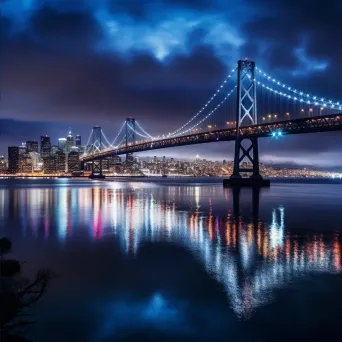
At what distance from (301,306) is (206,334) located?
185 centimetres

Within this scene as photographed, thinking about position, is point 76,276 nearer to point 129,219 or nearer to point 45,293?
point 45,293

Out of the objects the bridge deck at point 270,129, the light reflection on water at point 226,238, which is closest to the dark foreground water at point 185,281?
the light reflection on water at point 226,238

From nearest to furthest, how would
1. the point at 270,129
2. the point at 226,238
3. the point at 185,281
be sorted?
the point at 185,281
the point at 226,238
the point at 270,129

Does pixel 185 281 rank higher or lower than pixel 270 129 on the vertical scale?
lower

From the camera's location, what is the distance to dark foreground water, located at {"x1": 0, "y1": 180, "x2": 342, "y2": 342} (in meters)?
5.80

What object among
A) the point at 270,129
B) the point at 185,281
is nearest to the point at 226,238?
the point at 185,281

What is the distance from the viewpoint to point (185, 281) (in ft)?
26.3

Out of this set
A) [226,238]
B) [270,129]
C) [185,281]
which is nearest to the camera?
[185,281]

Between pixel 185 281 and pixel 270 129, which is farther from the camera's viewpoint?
pixel 270 129

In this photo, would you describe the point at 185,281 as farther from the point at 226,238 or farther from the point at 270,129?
the point at 270,129

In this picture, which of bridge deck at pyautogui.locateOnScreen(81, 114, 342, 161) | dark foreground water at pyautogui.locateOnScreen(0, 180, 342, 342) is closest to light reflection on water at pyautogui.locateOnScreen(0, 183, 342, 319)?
dark foreground water at pyautogui.locateOnScreen(0, 180, 342, 342)

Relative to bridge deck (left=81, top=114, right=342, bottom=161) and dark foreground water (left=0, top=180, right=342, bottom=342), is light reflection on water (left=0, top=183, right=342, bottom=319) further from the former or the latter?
bridge deck (left=81, top=114, right=342, bottom=161)

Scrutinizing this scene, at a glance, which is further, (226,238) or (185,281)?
(226,238)

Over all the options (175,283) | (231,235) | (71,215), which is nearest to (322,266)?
(175,283)
